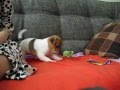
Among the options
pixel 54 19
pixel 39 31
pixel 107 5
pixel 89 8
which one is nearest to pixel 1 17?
pixel 39 31

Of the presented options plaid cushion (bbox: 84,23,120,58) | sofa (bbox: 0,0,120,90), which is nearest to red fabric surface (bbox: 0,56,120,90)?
sofa (bbox: 0,0,120,90)

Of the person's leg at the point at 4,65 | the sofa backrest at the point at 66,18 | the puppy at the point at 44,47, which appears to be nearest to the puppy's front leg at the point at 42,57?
the puppy at the point at 44,47

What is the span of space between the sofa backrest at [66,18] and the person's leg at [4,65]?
56 centimetres

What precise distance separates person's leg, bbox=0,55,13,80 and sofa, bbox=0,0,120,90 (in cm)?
4

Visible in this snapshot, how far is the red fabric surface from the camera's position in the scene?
1.16 m

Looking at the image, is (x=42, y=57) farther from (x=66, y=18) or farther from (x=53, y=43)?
(x=66, y=18)

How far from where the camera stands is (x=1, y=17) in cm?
145

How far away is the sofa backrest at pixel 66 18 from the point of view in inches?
74.9

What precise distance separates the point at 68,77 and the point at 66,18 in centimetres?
86

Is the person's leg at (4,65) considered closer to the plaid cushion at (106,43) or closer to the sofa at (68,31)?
the sofa at (68,31)

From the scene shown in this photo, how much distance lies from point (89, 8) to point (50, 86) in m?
1.14

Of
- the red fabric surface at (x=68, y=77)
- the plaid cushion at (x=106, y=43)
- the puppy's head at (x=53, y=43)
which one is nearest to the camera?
the red fabric surface at (x=68, y=77)

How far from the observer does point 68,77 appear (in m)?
1.27

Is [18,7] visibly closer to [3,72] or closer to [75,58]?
[75,58]
